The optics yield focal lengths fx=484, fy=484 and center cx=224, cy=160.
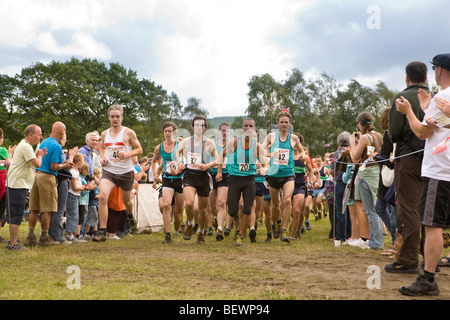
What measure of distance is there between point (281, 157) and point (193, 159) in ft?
5.73

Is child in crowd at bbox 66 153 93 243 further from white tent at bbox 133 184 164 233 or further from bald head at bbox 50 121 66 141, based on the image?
white tent at bbox 133 184 164 233

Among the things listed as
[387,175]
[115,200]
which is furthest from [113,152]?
[387,175]

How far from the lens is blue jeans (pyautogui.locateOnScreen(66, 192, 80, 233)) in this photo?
391 inches

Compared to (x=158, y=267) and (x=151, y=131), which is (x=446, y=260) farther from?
(x=151, y=131)

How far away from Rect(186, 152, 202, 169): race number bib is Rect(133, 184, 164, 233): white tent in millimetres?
3847

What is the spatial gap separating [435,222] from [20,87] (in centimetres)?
4566

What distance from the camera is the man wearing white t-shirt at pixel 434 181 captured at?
4.48 m

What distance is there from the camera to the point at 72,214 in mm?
10023

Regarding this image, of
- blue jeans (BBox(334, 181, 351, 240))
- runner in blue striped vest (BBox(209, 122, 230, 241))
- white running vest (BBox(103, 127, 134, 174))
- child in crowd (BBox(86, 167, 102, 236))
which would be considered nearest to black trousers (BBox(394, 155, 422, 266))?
blue jeans (BBox(334, 181, 351, 240))

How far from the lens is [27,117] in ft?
142

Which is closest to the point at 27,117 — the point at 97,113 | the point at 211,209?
the point at 97,113

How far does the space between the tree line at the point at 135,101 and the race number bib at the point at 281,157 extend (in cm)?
3626

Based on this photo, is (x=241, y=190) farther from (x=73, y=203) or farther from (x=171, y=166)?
(x=73, y=203)
